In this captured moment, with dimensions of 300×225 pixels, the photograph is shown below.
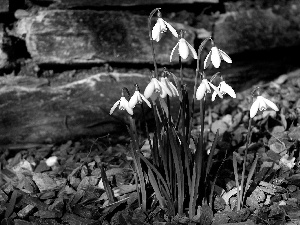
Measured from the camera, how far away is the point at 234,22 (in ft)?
10.0

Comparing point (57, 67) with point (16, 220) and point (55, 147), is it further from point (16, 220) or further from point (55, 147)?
point (16, 220)

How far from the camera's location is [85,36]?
2.71 m

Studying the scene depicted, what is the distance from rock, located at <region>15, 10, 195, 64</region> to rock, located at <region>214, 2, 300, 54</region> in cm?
53

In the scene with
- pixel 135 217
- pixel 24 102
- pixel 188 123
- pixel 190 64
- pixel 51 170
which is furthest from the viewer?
pixel 190 64

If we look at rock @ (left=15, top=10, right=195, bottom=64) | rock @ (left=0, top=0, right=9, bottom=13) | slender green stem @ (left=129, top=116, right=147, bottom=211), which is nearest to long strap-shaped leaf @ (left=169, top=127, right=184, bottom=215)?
slender green stem @ (left=129, top=116, right=147, bottom=211)

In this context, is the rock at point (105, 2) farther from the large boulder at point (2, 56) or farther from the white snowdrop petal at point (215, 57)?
the white snowdrop petal at point (215, 57)

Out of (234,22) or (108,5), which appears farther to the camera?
(234,22)

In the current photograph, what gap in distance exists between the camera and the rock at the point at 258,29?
3018 millimetres

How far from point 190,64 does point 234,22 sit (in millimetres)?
464

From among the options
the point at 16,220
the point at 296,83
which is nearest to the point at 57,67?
the point at 16,220

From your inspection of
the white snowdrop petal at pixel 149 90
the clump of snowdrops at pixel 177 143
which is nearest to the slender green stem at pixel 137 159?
the clump of snowdrops at pixel 177 143

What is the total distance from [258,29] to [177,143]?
1635mm

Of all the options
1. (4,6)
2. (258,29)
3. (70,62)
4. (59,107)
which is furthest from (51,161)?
(258,29)

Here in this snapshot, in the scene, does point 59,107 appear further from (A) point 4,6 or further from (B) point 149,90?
(B) point 149,90
